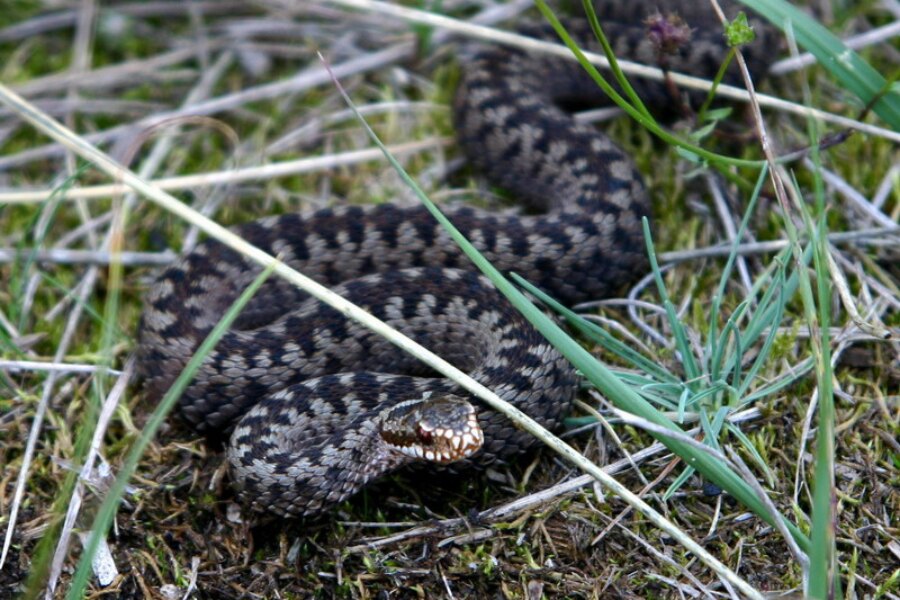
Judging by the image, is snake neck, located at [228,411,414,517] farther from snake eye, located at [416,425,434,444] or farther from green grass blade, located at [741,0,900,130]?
green grass blade, located at [741,0,900,130]

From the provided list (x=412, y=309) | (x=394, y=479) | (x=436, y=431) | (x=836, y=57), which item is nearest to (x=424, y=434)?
(x=436, y=431)

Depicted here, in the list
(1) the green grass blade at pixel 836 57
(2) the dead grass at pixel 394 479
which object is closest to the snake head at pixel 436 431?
(2) the dead grass at pixel 394 479

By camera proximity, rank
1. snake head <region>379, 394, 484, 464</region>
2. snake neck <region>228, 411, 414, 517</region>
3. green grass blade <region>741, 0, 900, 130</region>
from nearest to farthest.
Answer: snake head <region>379, 394, 484, 464</region>, snake neck <region>228, 411, 414, 517</region>, green grass blade <region>741, 0, 900, 130</region>

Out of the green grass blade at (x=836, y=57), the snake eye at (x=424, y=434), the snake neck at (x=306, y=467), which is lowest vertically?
the snake neck at (x=306, y=467)

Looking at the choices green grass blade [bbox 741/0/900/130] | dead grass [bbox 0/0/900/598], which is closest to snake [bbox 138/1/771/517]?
dead grass [bbox 0/0/900/598]

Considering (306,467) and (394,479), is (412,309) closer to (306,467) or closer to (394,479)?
(394,479)

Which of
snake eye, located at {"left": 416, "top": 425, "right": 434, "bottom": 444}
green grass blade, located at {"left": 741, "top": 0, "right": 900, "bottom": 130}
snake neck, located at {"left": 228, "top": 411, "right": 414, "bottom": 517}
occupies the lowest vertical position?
snake neck, located at {"left": 228, "top": 411, "right": 414, "bottom": 517}

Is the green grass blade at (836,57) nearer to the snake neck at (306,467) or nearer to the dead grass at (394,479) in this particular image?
the dead grass at (394,479)

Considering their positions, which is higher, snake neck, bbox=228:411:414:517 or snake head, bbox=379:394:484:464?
snake head, bbox=379:394:484:464
